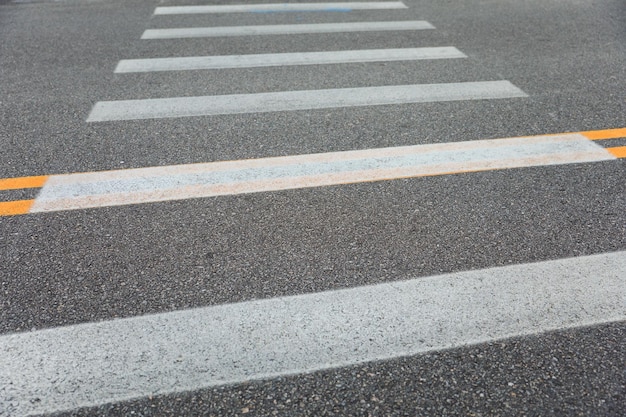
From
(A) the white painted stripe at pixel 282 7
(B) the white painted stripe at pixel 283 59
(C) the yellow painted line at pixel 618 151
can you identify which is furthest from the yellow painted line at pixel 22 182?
(A) the white painted stripe at pixel 282 7

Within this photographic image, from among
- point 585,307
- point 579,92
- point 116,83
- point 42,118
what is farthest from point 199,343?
point 579,92

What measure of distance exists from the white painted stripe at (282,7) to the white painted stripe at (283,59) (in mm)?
2157

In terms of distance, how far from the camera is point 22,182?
14.3ft

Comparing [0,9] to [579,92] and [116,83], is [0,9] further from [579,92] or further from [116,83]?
[579,92]

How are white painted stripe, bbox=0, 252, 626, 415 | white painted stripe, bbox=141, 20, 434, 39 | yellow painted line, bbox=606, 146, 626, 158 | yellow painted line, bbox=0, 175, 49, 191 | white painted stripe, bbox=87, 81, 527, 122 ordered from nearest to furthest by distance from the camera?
white painted stripe, bbox=0, 252, 626, 415, yellow painted line, bbox=0, 175, 49, 191, yellow painted line, bbox=606, 146, 626, 158, white painted stripe, bbox=87, 81, 527, 122, white painted stripe, bbox=141, 20, 434, 39

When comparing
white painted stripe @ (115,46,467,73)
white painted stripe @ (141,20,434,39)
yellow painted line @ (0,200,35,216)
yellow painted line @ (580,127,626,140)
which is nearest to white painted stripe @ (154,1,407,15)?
white painted stripe @ (141,20,434,39)

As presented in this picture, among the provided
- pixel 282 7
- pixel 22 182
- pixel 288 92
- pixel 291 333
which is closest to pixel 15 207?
pixel 22 182

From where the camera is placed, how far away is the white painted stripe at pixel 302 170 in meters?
4.22

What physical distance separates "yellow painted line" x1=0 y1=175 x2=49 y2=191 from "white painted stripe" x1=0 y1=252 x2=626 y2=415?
5.33 ft

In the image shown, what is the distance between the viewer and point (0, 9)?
9.01 m

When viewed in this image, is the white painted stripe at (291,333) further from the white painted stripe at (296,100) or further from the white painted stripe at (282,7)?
the white painted stripe at (282,7)

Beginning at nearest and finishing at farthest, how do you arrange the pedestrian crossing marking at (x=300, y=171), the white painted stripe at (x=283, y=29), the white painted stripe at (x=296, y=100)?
the pedestrian crossing marking at (x=300, y=171), the white painted stripe at (x=296, y=100), the white painted stripe at (x=283, y=29)

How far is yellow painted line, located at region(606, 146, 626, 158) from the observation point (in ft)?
15.8

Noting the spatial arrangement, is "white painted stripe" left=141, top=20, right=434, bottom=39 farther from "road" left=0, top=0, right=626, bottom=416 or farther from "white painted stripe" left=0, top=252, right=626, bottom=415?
"white painted stripe" left=0, top=252, right=626, bottom=415
